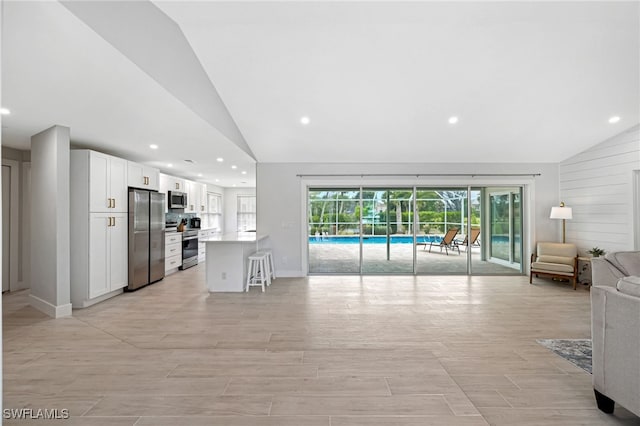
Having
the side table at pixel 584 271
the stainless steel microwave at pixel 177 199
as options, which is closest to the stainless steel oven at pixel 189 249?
the stainless steel microwave at pixel 177 199

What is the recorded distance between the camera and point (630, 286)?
6.54 ft

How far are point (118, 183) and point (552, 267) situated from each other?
23.6 ft

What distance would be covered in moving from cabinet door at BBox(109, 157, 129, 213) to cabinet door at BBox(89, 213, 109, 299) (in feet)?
0.95

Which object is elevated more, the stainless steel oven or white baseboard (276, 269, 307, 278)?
the stainless steel oven

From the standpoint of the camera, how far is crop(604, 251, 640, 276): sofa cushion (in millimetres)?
2527

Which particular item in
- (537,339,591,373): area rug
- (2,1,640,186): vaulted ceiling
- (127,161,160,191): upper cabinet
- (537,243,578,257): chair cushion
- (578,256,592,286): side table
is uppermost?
(2,1,640,186): vaulted ceiling

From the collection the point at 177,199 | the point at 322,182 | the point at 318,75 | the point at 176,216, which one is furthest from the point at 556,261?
the point at 176,216

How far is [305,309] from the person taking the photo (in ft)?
14.1

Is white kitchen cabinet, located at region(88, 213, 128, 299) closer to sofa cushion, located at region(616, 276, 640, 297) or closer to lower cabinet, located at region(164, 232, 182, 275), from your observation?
lower cabinet, located at region(164, 232, 182, 275)

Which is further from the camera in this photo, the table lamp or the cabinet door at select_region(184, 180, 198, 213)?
the cabinet door at select_region(184, 180, 198, 213)

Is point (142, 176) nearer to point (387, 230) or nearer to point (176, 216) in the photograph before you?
point (176, 216)

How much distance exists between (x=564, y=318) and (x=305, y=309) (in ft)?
10.3

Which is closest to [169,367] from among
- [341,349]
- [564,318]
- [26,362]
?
[26,362]

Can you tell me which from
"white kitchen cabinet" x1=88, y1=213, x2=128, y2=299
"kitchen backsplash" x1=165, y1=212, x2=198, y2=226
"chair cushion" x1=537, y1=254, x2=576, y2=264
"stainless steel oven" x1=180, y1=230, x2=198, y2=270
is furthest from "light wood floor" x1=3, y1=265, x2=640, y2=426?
"kitchen backsplash" x1=165, y1=212, x2=198, y2=226
